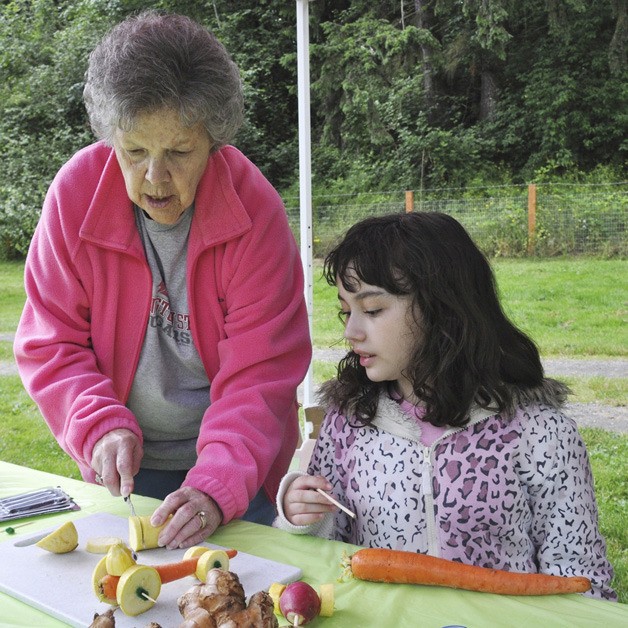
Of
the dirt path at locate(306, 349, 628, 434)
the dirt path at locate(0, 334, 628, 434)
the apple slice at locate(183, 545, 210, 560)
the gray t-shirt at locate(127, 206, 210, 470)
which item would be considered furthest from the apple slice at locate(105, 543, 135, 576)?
the dirt path at locate(306, 349, 628, 434)

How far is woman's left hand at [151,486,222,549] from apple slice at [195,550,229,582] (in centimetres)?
15

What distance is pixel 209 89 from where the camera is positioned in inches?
62.0

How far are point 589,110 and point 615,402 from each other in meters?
5.29

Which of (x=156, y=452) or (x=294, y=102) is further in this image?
(x=294, y=102)

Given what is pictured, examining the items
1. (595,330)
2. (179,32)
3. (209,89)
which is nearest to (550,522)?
(209,89)

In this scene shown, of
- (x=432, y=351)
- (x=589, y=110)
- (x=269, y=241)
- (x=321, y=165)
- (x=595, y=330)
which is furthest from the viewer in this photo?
(x=321, y=165)

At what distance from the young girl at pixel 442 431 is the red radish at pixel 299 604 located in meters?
0.37

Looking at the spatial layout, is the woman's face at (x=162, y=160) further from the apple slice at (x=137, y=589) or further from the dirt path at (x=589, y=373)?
the dirt path at (x=589, y=373)

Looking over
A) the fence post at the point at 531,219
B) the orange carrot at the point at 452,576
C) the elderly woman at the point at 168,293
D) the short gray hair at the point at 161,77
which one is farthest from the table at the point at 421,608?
the fence post at the point at 531,219

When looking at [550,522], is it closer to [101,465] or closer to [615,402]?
[101,465]

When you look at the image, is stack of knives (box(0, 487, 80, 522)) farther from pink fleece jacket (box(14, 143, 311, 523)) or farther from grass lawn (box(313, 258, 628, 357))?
grass lawn (box(313, 258, 628, 357))

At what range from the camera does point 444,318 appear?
63.9 inches

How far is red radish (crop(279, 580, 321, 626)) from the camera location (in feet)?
3.64

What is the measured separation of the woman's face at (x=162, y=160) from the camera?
152cm
